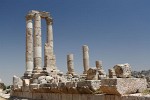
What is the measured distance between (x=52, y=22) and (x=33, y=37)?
152 inches

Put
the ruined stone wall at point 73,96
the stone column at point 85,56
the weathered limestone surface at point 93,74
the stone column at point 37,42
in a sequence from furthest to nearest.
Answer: the stone column at point 85,56 → the stone column at point 37,42 → the weathered limestone surface at point 93,74 → the ruined stone wall at point 73,96

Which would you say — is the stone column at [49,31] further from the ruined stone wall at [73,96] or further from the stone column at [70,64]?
the ruined stone wall at [73,96]

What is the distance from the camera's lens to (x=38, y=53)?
27625 mm

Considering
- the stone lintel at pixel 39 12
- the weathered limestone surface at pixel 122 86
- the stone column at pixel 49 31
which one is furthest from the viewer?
the stone column at pixel 49 31

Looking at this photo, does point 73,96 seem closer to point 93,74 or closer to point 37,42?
point 93,74

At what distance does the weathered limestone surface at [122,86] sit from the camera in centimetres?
677

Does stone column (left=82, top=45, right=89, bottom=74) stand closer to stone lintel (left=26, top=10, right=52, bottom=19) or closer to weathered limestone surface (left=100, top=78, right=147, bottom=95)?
stone lintel (left=26, top=10, right=52, bottom=19)

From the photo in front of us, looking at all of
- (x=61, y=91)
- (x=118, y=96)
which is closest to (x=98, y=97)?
(x=118, y=96)

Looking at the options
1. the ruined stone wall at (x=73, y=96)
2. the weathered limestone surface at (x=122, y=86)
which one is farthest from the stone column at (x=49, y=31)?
the weathered limestone surface at (x=122, y=86)

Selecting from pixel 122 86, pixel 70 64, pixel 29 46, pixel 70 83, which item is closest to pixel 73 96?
pixel 70 83

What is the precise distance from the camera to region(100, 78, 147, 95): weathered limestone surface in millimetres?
6773

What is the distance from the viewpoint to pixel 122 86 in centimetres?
685

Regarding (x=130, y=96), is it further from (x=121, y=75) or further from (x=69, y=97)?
(x=69, y=97)

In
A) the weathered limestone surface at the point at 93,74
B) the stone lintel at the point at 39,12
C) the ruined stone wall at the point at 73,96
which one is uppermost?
the stone lintel at the point at 39,12
